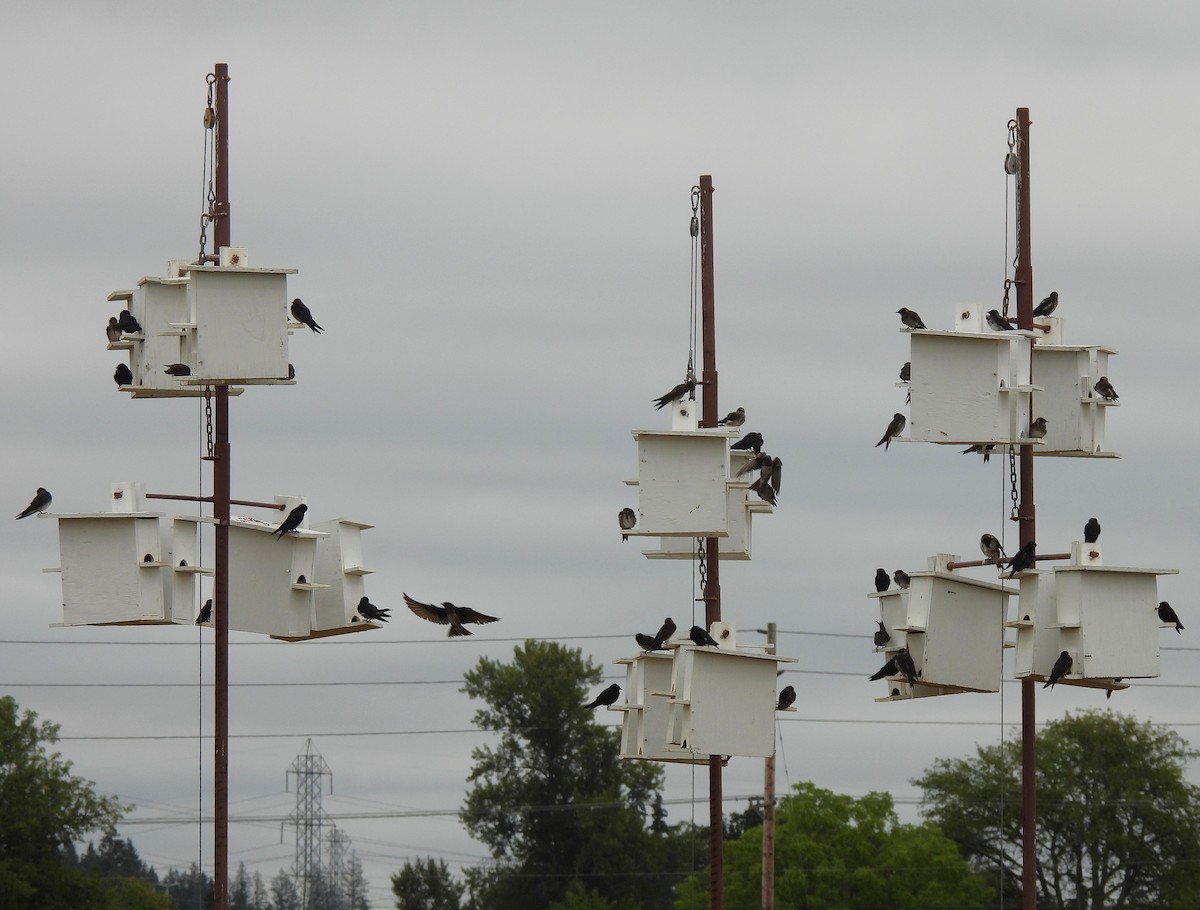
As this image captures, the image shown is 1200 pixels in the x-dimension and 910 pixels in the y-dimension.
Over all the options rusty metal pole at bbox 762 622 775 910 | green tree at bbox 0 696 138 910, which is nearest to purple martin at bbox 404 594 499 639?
rusty metal pole at bbox 762 622 775 910

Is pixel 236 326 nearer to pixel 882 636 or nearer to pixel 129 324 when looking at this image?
pixel 129 324

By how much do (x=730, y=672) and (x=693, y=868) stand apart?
56.9 meters

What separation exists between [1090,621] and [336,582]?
7.04 meters

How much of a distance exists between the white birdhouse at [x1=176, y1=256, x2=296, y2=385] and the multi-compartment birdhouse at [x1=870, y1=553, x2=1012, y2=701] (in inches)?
253

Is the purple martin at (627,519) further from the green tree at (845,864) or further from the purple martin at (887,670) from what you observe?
the green tree at (845,864)

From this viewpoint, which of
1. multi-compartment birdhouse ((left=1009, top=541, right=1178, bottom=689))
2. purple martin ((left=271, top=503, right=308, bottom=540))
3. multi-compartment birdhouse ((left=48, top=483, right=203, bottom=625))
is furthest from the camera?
multi-compartment birdhouse ((left=1009, top=541, right=1178, bottom=689))

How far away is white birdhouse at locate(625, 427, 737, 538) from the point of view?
2377cm

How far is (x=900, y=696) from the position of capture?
2416 centimetres

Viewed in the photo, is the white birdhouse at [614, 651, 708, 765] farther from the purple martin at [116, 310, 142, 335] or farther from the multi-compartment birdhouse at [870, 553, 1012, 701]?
the purple martin at [116, 310, 142, 335]

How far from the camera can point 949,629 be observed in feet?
77.0

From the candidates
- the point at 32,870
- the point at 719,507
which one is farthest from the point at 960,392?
the point at 32,870

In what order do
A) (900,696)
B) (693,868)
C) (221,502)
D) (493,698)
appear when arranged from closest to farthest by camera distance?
1. (221,502)
2. (900,696)
3. (693,868)
4. (493,698)

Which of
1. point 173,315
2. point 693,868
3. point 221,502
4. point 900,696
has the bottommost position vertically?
point 693,868

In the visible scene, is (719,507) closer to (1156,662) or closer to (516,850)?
(1156,662)
